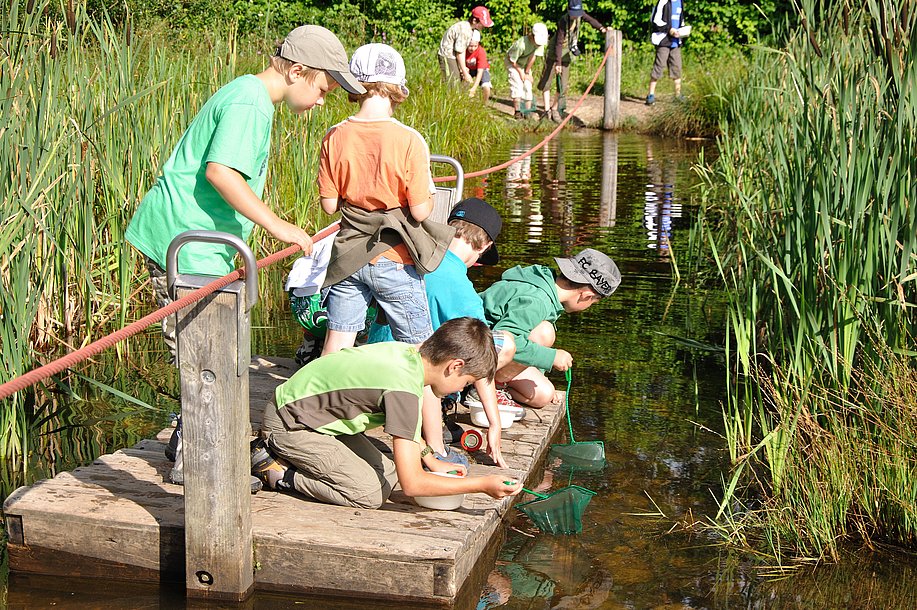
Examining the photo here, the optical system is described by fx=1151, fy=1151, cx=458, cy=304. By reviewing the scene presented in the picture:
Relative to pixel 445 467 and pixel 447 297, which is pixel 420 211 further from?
pixel 445 467

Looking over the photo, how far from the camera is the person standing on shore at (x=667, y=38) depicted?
55.1 feet

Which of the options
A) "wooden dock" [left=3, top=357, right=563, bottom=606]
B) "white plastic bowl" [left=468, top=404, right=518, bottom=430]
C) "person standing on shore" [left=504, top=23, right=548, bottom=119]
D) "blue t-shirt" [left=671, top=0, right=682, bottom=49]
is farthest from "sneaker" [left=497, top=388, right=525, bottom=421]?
"blue t-shirt" [left=671, top=0, right=682, bottom=49]

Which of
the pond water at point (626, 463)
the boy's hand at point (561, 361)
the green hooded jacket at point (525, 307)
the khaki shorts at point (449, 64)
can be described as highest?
the khaki shorts at point (449, 64)

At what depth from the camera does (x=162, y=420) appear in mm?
4926

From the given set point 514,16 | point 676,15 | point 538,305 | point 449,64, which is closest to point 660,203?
point 538,305

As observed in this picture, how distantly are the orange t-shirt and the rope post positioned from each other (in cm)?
115

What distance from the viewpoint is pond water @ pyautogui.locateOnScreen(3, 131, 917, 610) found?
11.4 feet

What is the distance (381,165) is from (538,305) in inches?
38.9

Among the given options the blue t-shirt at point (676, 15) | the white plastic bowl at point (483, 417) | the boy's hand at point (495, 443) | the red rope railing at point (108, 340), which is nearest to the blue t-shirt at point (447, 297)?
the white plastic bowl at point (483, 417)

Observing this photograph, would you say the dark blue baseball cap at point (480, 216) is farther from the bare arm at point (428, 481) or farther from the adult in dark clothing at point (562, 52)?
the adult in dark clothing at point (562, 52)

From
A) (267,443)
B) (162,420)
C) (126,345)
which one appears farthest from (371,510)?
(126,345)

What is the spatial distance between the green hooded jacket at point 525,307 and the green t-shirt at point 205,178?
1.34 metres

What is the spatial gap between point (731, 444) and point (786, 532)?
420 millimetres

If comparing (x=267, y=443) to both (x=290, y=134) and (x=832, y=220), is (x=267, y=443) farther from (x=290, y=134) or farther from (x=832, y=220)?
(x=290, y=134)
